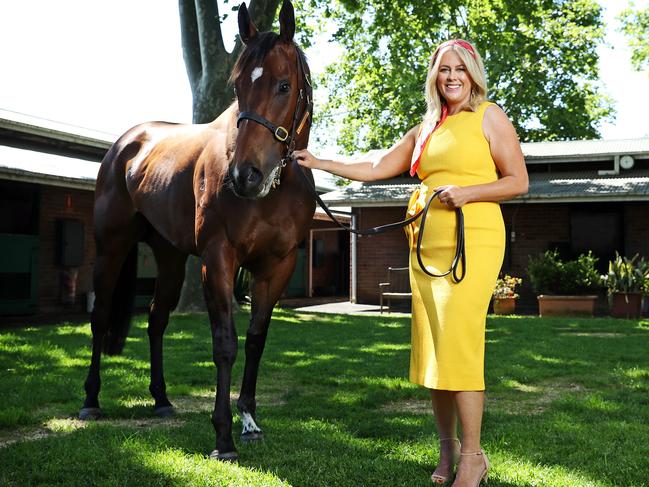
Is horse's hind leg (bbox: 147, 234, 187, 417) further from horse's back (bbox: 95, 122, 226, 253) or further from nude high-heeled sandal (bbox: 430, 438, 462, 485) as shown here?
nude high-heeled sandal (bbox: 430, 438, 462, 485)

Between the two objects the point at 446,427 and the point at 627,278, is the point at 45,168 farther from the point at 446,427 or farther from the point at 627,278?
the point at 627,278

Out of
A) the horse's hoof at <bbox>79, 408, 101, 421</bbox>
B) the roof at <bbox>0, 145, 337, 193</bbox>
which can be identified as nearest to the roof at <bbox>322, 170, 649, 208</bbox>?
the roof at <bbox>0, 145, 337, 193</bbox>

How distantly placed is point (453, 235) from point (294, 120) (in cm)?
Answer: 106

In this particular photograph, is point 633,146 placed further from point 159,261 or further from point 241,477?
point 241,477

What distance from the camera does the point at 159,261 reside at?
18.2ft

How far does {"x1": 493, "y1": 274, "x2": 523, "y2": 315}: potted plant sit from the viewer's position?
1652 centimetres

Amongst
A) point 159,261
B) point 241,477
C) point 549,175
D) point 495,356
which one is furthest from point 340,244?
point 241,477

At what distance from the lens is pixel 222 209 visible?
13.2 feet

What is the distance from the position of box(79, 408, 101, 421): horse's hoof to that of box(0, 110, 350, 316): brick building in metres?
8.06

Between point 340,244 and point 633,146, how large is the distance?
10.3 meters

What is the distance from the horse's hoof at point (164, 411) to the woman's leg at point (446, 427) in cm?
226

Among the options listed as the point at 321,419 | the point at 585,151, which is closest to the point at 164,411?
the point at 321,419

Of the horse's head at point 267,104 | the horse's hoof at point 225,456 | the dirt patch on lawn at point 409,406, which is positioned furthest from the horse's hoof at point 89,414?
the horse's head at point 267,104

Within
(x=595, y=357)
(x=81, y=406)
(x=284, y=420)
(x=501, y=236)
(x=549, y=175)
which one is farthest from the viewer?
(x=549, y=175)
